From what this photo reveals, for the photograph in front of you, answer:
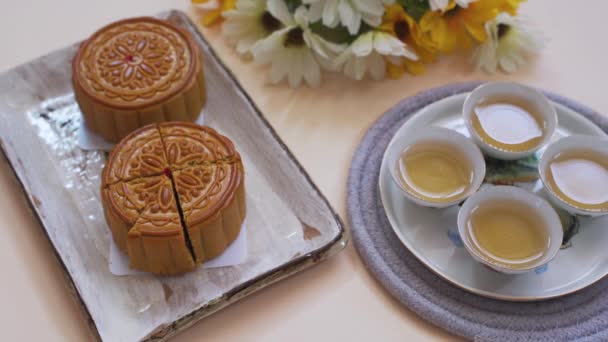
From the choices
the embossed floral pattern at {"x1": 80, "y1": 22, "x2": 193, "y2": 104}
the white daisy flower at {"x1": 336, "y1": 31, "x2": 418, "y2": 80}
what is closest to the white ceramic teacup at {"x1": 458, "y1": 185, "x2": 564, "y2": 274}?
the white daisy flower at {"x1": 336, "y1": 31, "x2": 418, "y2": 80}

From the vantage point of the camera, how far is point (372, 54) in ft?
6.57

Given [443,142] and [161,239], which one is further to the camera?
[443,142]

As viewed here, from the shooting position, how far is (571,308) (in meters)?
1.59

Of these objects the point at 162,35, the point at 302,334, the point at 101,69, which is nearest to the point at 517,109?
the point at 302,334

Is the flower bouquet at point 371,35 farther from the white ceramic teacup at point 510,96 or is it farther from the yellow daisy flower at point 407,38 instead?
the white ceramic teacup at point 510,96

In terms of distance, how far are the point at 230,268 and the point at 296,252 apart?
0.52 ft

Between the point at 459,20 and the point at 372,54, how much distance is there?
27 cm

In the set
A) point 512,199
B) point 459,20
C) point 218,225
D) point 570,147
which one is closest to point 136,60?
point 218,225

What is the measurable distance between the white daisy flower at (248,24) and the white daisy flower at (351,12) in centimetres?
21

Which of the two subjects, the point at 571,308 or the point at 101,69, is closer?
the point at 571,308

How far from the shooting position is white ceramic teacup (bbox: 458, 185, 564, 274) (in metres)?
1.52

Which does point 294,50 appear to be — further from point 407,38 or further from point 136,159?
point 136,159

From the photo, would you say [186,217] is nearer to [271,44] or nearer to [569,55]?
[271,44]

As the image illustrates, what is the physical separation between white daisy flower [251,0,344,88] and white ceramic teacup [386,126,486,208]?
37 centimetres
